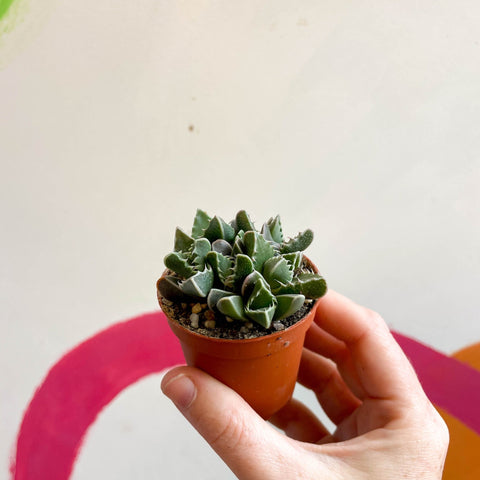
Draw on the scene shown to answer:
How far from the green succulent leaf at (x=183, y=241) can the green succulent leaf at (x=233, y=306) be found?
6.1 inches

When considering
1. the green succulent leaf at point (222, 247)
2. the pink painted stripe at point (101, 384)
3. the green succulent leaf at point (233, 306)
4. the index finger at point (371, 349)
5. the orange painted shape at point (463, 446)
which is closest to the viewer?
the green succulent leaf at point (233, 306)

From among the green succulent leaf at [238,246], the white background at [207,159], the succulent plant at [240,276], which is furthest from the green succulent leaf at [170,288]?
the white background at [207,159]

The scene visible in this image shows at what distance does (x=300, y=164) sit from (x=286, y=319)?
1.67 feet

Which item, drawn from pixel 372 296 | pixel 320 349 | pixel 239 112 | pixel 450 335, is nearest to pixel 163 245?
pixel 239 112

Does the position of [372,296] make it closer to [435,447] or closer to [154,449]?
[435,447]

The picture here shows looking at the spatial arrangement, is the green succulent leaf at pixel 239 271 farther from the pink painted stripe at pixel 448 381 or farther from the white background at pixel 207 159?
the pink painted stripe at pixel 448 381

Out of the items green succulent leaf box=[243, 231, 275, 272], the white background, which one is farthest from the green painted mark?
green succulent leaf box=[243, 231, 275, 272]

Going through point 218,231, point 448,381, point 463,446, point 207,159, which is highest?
point 207,159

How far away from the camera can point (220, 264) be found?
23.9 inches

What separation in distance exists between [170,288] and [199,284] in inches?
3.3

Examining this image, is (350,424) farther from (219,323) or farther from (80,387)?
(80,387)

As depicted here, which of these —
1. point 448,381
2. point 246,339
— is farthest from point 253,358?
point 448,381

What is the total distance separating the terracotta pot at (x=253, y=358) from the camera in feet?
1.95

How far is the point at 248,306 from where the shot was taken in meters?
0.57
